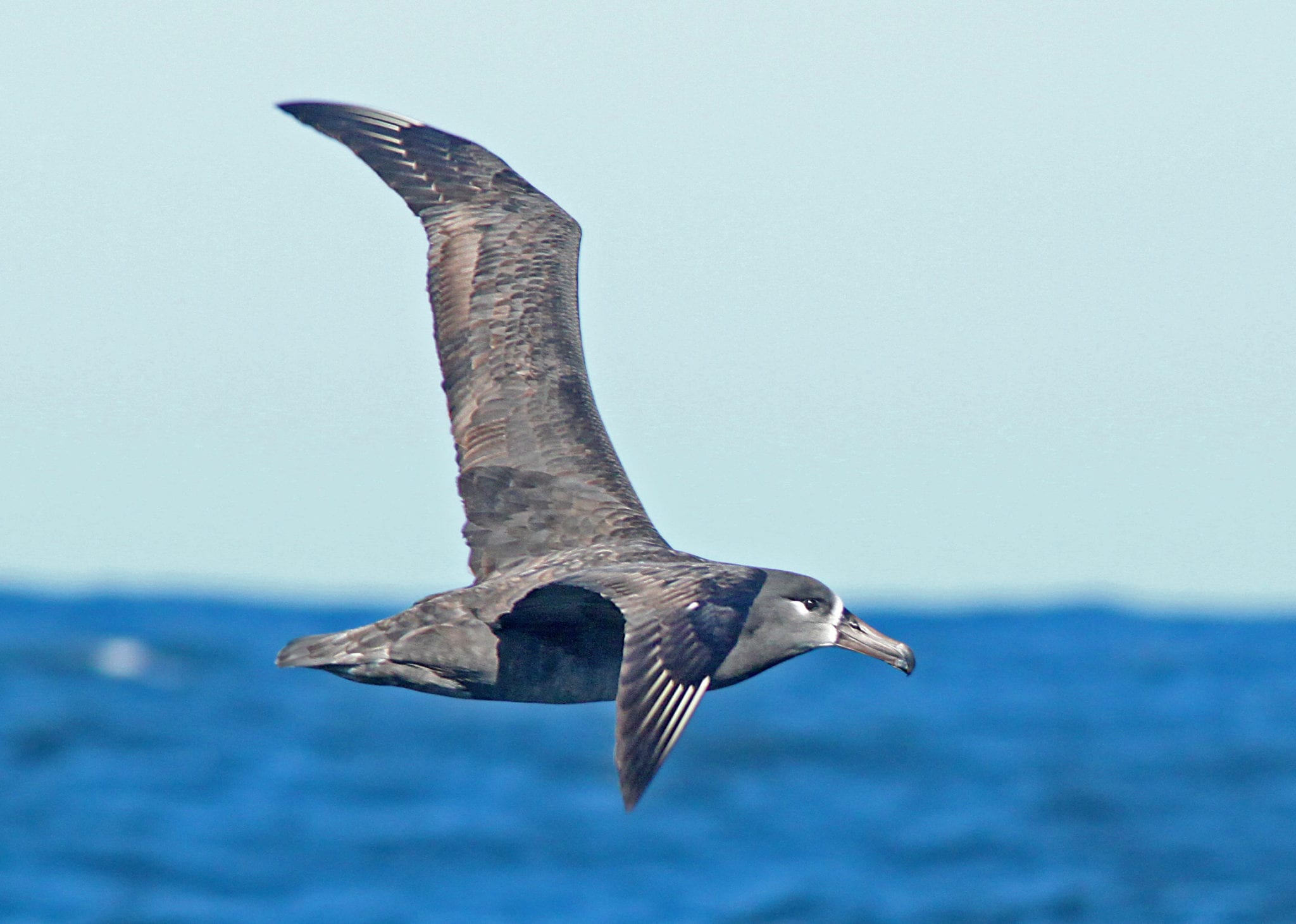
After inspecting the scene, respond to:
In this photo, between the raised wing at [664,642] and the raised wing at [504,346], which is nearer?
the raised wing at [664,642]

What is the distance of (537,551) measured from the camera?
9602 millimetres

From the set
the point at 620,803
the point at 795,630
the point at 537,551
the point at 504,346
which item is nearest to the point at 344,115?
the point at 504,346

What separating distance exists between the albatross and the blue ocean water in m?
33.9

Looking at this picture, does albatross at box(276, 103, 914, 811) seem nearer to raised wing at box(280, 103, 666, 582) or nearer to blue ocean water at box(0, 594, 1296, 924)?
raised wing at box(280, 103, 666, 582)

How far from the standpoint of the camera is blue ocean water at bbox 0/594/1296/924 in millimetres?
45438

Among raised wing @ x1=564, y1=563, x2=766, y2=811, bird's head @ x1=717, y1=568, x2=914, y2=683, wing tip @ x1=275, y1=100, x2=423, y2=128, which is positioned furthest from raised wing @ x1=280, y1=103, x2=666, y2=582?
raised wing @ x1=564, y1=563, x2=766, y2=811

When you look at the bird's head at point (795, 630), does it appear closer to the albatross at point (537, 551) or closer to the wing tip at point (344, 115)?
the albatross at point (537, 551)

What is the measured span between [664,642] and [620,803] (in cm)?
5482

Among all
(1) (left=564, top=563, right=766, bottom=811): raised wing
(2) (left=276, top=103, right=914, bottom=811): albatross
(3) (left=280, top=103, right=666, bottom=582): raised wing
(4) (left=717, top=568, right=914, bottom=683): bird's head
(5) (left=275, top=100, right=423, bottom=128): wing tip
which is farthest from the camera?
(5) (left=275, top=100, right=423, bottom=128): wing tip

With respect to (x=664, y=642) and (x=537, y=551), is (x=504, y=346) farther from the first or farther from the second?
(x=664, y=642)

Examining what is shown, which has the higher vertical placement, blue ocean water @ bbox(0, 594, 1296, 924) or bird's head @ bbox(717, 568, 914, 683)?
blue ocean water @ bbox(0, 594, 1296, 924)

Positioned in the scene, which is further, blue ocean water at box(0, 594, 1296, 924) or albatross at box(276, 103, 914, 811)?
blue ocean water at box(0, 594, 1296, 924)

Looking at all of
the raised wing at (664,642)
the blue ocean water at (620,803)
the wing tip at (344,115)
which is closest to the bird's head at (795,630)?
the raised wing at (664,642)

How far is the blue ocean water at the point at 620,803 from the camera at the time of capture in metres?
45.4
